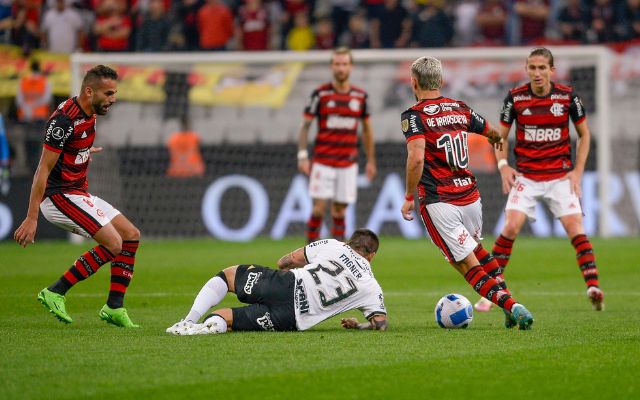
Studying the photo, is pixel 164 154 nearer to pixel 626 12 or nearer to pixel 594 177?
pixel 594 177

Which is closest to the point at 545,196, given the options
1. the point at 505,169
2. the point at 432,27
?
the point at 505,169

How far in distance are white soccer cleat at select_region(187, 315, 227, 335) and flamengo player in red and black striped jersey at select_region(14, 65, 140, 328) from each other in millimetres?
1000

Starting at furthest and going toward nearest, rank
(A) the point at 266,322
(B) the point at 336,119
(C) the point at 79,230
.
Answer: (B) the point at 336,119
(C) the point at 79,230
(A) the point at 266,322

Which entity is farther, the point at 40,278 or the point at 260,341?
the point at 40,278

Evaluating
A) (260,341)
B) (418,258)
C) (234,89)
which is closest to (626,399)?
(260,341)

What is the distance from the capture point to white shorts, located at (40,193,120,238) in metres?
8.97

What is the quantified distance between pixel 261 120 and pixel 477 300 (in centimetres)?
904

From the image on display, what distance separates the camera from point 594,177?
18.9 m

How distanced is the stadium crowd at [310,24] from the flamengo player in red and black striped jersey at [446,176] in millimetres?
12784

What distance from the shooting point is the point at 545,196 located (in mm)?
10492

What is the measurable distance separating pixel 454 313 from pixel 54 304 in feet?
10.1

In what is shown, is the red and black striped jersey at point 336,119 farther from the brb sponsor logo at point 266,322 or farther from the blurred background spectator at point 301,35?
the blurred background spectator at point 301,35

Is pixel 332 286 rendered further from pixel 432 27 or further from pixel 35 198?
pixel 432 27

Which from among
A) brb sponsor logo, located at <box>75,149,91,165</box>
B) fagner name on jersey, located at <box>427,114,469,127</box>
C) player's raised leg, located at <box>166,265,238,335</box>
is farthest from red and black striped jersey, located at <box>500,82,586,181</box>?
brb sponsor logo, located at <box>75,149,91,165</box>
